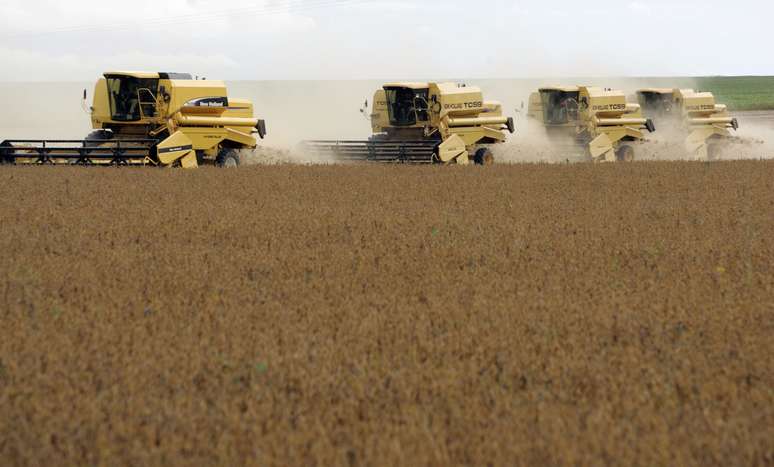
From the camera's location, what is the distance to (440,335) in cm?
Result: 704

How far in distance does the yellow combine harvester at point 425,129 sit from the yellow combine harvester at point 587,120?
266 cm

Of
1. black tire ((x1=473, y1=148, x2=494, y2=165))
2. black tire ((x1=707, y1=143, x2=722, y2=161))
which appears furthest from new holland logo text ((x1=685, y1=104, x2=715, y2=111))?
black tire ((x1=473, y1=148, x2=494, y2=165))

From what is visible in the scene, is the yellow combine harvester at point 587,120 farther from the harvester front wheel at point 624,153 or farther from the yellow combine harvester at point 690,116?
the yellow combine harvester at point 690,116

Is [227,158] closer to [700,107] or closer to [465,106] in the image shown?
[465,106]

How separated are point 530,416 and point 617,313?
8.54ft

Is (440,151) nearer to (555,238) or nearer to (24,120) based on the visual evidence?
(555,238)

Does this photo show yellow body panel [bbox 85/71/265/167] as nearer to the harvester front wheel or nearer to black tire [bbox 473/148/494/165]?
black tire [bbox 473/148/494/165]

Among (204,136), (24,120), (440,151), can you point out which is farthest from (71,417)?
(24,120)

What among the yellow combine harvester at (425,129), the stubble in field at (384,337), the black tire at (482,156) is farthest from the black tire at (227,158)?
the stubble in field at (384,337)

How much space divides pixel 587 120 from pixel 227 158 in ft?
35.0

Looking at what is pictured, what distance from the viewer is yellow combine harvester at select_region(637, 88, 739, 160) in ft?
104

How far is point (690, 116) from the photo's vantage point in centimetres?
3203

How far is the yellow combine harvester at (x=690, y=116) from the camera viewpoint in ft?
104

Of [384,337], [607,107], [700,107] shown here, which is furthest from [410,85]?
[384,337]
